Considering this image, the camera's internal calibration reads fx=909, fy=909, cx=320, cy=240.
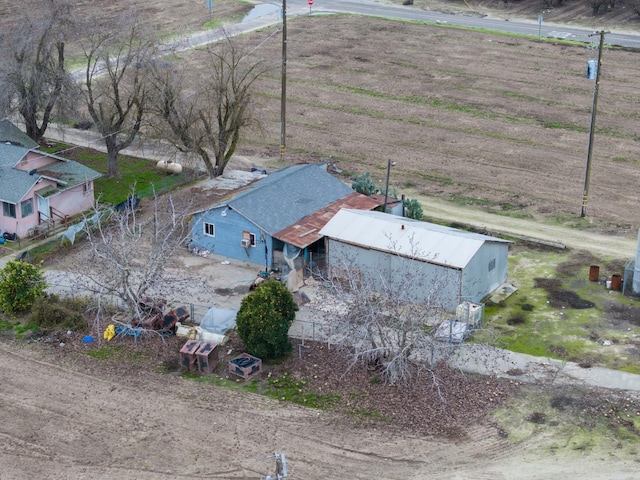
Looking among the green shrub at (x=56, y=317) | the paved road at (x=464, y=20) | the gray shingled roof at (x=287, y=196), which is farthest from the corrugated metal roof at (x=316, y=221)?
the paved road at (x=464, y=20)

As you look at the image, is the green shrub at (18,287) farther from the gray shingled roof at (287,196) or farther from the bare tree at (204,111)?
the bare tree at (204,111)

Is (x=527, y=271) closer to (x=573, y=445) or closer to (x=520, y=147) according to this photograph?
(x=573, y=445)

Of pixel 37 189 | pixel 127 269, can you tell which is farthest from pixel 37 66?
pixel 127 269

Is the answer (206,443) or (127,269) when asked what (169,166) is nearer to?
(127,269)

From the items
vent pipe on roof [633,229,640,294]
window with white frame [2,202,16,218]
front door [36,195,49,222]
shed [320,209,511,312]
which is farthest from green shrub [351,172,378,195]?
window with white frame [2,202,16,218]

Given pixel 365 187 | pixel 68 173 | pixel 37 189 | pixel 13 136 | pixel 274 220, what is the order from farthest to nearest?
1. pixel 13 136
2. pixel 68 173
3. pixel 365 187
4. pixel 37 189
5. pixel 274 220

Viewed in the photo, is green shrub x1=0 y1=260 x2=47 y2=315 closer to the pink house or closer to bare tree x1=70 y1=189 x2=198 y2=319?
bare tree x1=70 y1=189 x2=198 y2=319
